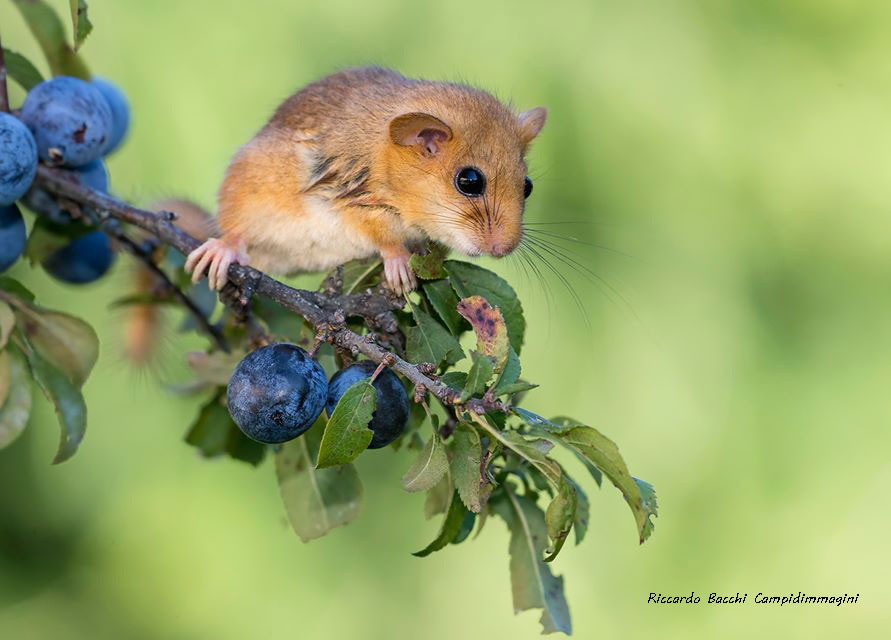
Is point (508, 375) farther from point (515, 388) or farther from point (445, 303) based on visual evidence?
point (445, 303)

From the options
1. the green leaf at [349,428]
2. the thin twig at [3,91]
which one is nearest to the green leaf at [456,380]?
the green leaf at [349,428]

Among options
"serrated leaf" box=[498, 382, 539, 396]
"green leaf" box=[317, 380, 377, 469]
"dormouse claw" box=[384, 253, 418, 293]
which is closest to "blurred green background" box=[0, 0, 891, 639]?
"dormouse claw" box=[384, 253, 418, 293]

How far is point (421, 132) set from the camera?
7.35ft

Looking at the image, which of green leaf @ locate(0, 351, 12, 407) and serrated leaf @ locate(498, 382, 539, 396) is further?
green leaf @ locate(0, 351, 12, 407)

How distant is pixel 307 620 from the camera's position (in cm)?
333

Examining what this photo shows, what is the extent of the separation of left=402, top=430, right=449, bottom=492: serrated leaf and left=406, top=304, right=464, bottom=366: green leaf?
0.18m

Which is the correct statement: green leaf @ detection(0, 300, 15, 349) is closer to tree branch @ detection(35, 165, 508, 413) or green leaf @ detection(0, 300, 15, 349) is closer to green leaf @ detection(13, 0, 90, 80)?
tree branch @ detection(35, 165, 508, 413)

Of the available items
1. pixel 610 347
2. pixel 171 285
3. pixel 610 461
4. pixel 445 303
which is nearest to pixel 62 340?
pixel 171 285

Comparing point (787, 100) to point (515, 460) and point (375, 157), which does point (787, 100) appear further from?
point (515, 460)

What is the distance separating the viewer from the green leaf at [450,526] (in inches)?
66.7

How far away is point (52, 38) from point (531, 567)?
155 cm

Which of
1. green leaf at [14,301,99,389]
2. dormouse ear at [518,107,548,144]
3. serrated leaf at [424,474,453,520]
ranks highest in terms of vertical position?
dormouse ear at [518,107,548,144]

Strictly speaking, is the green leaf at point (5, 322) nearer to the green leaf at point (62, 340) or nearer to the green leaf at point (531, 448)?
the green leaf at point (62, 340)

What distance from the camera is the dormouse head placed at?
219 cm
